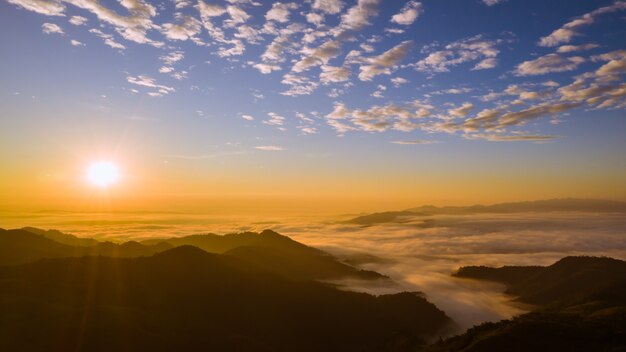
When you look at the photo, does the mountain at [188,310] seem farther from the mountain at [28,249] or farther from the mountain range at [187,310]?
the mountain at [28,249]

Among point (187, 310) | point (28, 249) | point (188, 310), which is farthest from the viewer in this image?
point (28, 249)

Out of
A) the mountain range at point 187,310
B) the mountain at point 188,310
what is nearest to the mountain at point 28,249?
the mountain range at point 187,310

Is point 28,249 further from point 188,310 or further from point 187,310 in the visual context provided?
point 188,310

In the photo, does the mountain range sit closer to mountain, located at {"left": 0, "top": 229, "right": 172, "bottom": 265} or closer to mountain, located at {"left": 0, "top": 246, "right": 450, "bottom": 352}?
mountain, located at {"left": 0, "top": 246, "right": 450, "bottom": 352}

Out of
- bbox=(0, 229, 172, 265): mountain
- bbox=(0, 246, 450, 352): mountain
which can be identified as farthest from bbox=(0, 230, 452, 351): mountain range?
bbox=(0, 229, 172, 265): mountain

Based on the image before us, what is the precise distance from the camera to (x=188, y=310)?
10894 centimetres

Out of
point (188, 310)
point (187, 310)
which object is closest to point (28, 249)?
point (187, 310)

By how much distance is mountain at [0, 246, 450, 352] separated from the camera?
79250 millimetres

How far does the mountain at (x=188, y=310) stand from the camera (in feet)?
260

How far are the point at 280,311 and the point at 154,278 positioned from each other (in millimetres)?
39246

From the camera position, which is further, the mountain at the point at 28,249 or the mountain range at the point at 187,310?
the mountain at the point at 28,249

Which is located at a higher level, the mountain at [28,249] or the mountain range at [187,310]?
the mountain at [28,249]

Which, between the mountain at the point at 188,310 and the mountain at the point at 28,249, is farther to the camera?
the mountain at the point at 28,249

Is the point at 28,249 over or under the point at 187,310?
over
